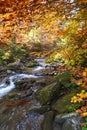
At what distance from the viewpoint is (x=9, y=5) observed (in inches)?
170

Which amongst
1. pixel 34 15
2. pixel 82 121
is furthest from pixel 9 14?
pixel 82 121

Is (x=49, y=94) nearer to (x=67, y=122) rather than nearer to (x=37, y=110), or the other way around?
(x=37, y=110)

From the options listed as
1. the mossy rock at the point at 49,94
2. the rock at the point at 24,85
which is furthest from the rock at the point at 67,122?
the rock at the point at 24,85

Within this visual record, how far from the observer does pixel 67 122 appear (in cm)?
621

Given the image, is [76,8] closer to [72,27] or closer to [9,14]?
[72,27]

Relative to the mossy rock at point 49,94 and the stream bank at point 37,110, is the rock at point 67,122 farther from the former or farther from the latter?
the mossy rock at point 49,94

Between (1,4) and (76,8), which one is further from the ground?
(1,4)

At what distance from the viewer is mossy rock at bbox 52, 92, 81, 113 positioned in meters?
6.97

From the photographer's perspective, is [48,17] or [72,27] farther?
[72,27]

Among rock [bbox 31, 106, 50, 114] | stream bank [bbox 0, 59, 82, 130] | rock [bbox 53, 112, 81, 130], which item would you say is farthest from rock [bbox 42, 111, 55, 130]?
rock [bbox 31, 106, 50, 114]

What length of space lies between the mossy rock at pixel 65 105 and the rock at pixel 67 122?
0.42m

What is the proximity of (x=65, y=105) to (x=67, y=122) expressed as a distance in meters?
1.08

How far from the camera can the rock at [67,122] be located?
6109mm

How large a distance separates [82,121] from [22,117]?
7.54ft
